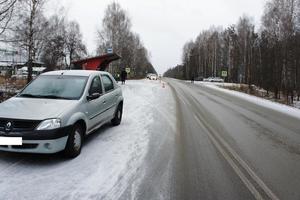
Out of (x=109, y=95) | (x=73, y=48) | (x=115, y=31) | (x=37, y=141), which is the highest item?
(x=115, y=31)

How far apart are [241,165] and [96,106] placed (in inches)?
139

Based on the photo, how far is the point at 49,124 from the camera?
6699mm

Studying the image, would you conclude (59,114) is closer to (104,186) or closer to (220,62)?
(104,186)

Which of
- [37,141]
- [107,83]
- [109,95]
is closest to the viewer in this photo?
[37,141]

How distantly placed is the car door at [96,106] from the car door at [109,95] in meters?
0.30

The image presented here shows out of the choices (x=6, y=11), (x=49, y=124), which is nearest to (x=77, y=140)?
(x=49, y=124)

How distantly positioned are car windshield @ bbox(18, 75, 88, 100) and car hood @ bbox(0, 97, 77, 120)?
342 millimetres

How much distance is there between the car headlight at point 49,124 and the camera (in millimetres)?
6621

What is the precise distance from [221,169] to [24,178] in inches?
131

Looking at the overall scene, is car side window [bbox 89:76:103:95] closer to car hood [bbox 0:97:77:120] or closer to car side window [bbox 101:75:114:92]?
car side window [bbox 101:75:114:92]

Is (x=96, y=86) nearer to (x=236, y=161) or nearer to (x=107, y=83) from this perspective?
(x=107, y=83)

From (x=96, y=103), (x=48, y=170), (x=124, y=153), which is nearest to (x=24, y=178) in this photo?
(x=48, y=170)

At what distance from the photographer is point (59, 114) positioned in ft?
22.7

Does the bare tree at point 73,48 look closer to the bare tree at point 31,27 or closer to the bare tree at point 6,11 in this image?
the bare tree at point 31,27
